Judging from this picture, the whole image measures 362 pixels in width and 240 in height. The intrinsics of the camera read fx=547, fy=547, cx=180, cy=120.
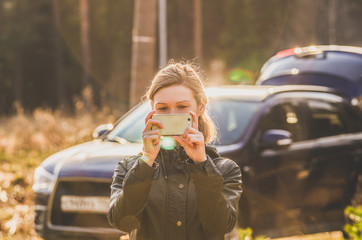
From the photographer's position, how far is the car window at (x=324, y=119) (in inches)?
234

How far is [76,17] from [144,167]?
131 ft

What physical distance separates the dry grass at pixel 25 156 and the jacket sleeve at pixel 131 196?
3.89 m

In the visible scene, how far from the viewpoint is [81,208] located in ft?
15.9

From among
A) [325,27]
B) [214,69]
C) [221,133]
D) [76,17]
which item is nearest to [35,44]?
[76,17]

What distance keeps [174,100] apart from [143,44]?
6.07 meters

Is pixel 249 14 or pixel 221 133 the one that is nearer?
pixel 221 133

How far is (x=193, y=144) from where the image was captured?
2.28 m

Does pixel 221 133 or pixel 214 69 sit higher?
pixel 221 133

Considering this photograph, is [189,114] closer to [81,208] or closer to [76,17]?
[81,208]

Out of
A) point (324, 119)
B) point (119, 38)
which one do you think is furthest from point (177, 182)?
point (119, 38)

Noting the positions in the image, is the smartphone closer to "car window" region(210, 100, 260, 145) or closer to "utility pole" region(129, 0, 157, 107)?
"car window" region(210, 100, 260, 145)

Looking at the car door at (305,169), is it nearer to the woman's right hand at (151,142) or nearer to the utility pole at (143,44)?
the woman's right hand at (151,142)

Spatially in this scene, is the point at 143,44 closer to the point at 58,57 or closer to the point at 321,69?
the point at 321,69

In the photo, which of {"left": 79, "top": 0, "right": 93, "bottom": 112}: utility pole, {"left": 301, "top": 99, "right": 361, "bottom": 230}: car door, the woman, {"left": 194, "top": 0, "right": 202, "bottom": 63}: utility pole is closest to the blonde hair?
the woman
